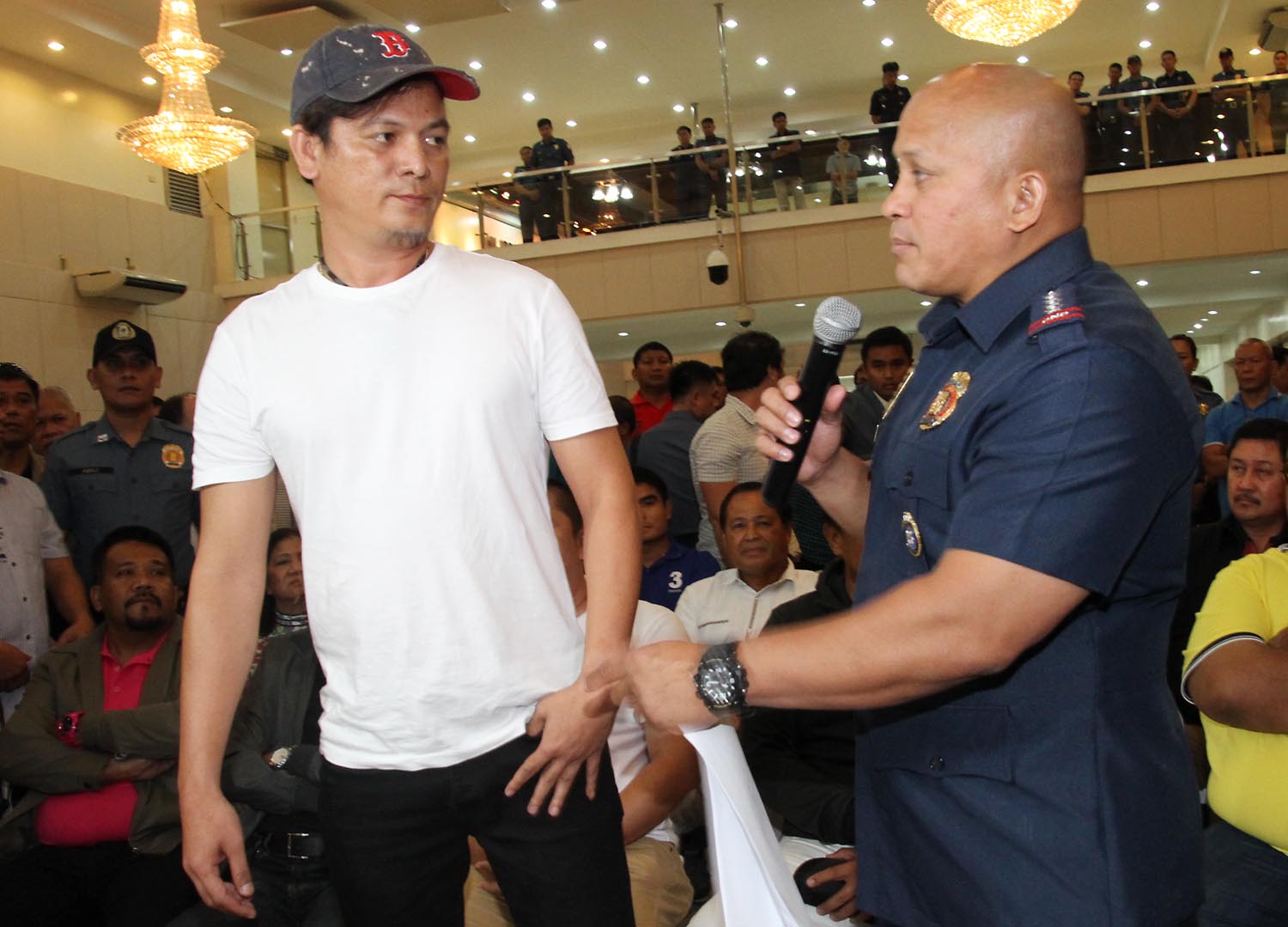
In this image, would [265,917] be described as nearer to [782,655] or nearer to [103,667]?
[103,667]

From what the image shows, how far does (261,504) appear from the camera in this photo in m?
1.59

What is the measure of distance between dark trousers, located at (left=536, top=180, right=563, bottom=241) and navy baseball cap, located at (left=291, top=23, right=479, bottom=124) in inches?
435

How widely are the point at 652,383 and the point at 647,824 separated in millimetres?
4096

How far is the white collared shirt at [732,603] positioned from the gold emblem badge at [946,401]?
2.11 meters

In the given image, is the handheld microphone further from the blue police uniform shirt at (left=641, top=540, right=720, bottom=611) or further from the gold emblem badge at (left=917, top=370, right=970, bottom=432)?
the blue police uniform shirt at (left=641, top=540, right=720, bottom=611)

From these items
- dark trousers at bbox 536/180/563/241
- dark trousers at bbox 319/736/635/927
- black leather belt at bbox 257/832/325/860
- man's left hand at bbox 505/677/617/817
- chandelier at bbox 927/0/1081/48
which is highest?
chandelier at bbox 927/0/1081/48

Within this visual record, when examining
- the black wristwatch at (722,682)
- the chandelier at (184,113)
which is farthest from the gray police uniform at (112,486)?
the chandelier at (184,113)

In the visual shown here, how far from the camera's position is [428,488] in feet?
4.65

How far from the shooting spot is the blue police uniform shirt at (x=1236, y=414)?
579 centimetres

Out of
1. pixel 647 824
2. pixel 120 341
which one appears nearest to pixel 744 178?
pixel 120 341

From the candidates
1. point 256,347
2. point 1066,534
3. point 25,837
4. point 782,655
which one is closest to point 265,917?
point 25,837

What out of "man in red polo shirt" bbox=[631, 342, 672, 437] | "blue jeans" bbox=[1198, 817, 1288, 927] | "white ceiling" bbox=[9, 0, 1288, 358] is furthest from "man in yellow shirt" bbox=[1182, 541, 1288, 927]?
"white ceiling" bbox=[9, 0, 1288, 358]

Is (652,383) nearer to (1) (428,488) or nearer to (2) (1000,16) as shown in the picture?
(2) (1000,16)

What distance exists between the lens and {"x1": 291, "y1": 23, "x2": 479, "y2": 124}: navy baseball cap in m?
1.47
